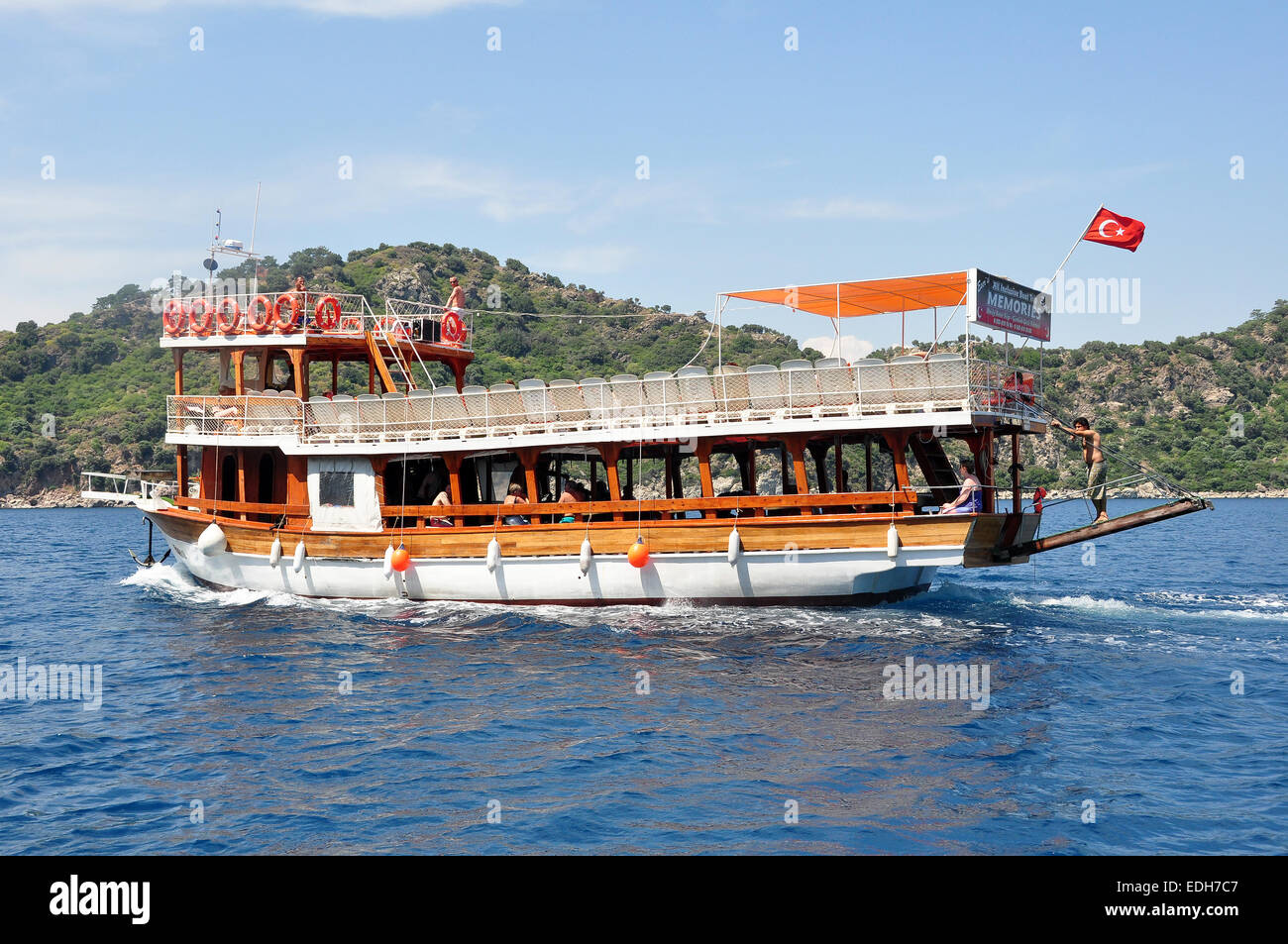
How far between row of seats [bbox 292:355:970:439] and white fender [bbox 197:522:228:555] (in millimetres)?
3231

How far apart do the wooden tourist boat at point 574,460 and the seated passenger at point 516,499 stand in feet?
1.61

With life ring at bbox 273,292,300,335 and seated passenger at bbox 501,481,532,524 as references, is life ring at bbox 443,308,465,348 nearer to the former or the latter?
life ring at bbox 273,292,300,335

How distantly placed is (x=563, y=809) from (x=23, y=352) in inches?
5042

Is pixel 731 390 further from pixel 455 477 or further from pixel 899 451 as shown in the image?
pixel 455 477

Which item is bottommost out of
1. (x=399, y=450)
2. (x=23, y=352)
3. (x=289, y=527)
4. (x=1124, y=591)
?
(x=1124, y=591)

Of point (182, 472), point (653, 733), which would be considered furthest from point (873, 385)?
point (182, 472)

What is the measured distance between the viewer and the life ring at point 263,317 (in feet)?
82.6

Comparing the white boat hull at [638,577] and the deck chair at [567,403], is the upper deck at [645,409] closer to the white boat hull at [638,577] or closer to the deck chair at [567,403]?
the deck chair at [567,403]

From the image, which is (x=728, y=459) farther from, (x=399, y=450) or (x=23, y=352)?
(x=23, y=352)

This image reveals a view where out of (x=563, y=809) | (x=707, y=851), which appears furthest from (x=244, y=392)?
(x=707, y=851)

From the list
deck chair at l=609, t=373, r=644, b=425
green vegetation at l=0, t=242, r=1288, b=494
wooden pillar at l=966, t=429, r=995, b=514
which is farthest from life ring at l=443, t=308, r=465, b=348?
green vegetation at l=0, t=242, r=1288, b=494

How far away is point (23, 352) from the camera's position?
4633 inches
